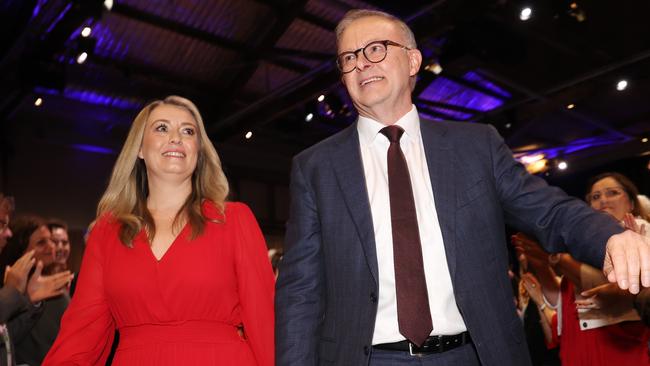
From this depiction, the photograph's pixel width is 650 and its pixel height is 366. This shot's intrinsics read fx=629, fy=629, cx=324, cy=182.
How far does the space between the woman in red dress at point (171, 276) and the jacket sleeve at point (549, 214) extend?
101 cm

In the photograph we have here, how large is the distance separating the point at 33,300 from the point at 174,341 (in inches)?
63.1

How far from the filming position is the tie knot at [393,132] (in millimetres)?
2066

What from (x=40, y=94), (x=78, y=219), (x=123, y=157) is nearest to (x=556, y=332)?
(x=123, y=157)

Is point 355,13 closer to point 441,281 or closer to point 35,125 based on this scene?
point 441,281

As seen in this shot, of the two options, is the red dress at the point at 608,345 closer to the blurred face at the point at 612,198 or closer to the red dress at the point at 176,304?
the blurred face at the point at 612,198

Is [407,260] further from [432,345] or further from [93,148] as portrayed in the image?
[93,148]

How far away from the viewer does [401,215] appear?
1916 mm

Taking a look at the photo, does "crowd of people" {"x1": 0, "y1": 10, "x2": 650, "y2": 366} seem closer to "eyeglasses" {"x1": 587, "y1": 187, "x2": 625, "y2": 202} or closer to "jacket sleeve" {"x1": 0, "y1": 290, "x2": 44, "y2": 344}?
"jacket sleeve" {"x1": 0, "y1": 290, "x2": 44, "y2": 344}

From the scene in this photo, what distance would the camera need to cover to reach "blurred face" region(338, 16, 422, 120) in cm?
216

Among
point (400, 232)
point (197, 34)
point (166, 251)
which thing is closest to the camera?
point (400, 232)

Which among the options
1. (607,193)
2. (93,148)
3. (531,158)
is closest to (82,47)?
(93,148)

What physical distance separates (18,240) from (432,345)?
3.48m

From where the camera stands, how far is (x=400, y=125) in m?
2.16

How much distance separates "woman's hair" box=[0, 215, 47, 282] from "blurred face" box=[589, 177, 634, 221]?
12.8ft
